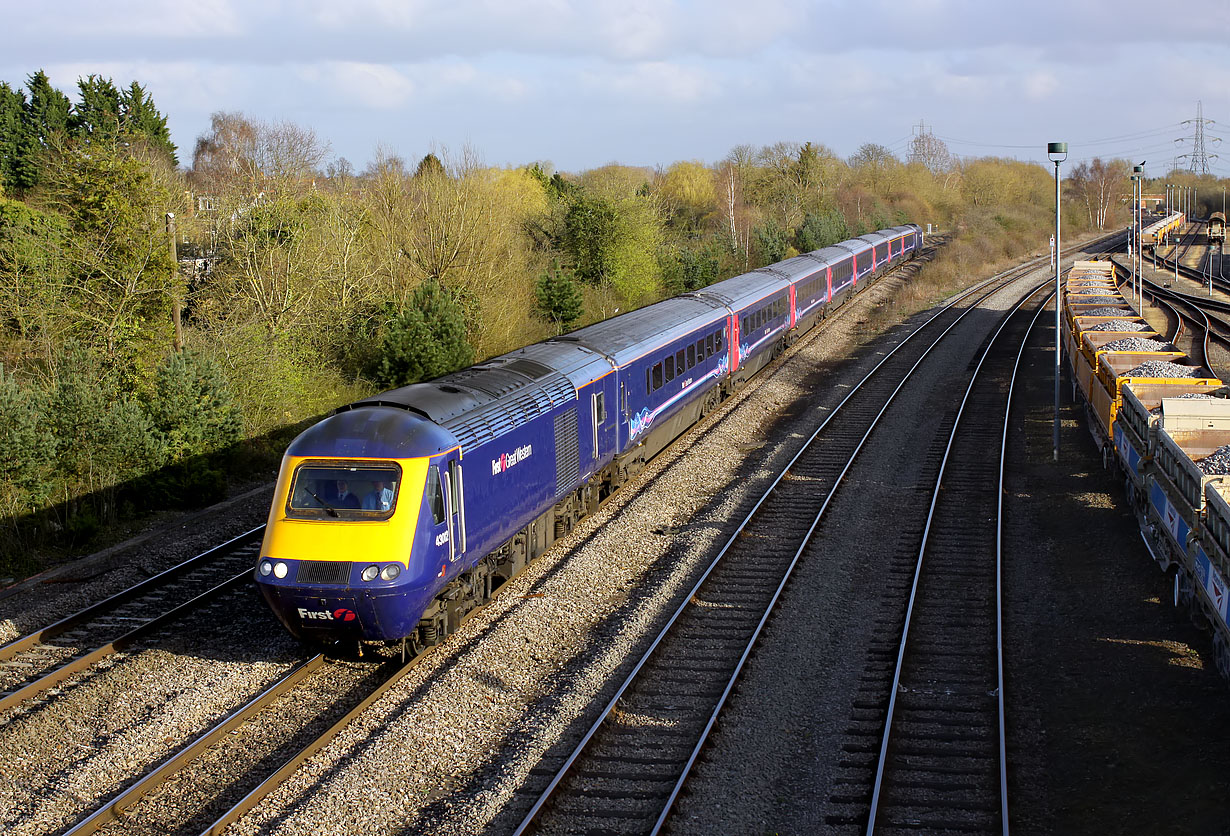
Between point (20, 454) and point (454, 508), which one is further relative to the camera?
point (20, 454)

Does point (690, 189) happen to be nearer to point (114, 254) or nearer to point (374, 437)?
point (114, 254)

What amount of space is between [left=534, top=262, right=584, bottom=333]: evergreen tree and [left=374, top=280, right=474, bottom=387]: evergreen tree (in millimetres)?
8795

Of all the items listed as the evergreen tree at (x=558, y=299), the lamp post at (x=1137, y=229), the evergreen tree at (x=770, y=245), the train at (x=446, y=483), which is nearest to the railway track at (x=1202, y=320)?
the lamp post at (x=1137, y=229)

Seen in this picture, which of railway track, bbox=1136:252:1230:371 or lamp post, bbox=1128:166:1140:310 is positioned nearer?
railway track, bbox=1136:252:1230:371

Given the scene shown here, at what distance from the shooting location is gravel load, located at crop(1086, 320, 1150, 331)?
25.4 meters

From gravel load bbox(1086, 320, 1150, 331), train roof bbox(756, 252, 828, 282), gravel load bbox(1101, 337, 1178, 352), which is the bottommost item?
gravel load bbox(1101, 337, 1178, 352)

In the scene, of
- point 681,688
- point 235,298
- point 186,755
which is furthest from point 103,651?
point 235,298

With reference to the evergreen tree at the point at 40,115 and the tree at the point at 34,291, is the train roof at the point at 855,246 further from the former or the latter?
the evergreen tree at the point at 40,115

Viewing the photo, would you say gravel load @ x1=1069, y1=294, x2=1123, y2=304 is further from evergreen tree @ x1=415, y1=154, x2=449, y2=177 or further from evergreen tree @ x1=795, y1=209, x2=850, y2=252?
evergreen tree @ x1=795, y1=209, x2=850, y2=252

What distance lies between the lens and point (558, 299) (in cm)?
3475

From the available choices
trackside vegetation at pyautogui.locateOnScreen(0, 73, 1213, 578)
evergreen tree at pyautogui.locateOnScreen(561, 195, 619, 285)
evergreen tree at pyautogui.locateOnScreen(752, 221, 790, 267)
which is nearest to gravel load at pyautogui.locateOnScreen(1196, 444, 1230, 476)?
trackside vegetation at pyautogui.locateOnScreen(0, 73, 1213, 578)

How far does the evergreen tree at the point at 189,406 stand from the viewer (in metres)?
18.5

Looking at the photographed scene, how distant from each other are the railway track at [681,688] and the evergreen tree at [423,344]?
10439mm

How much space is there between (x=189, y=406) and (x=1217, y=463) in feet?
54.9
